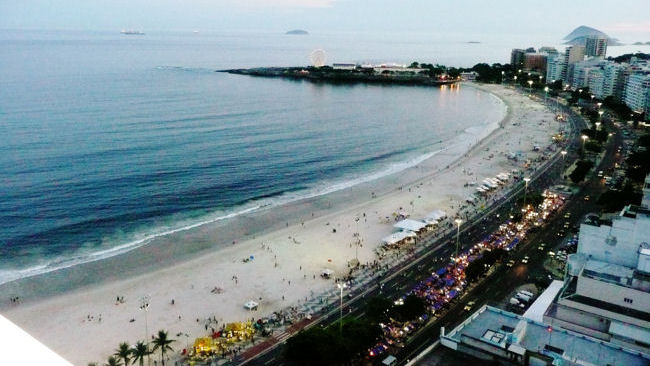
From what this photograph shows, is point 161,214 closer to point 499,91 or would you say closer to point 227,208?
point 227,208

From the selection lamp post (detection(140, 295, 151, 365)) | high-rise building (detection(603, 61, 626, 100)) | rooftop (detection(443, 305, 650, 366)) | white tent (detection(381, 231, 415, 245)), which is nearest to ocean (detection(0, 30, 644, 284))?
lamp post (detection(140, 295, 151, 365))

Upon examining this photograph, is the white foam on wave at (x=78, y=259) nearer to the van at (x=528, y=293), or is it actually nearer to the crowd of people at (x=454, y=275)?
the crowd of people at (x=454, y=275)

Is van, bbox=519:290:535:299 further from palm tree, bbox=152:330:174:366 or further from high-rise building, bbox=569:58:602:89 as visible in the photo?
high-rise building, bbox=569:58:602:89

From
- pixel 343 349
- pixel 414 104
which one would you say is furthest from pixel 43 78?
pixel 343 349

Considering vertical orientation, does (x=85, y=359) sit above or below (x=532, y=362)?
below

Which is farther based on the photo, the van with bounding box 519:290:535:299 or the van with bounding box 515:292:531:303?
the van with bounding box 519:290:535:299

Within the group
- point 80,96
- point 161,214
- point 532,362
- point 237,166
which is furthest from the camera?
point 80,96

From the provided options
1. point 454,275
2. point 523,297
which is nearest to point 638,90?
point 454,275
